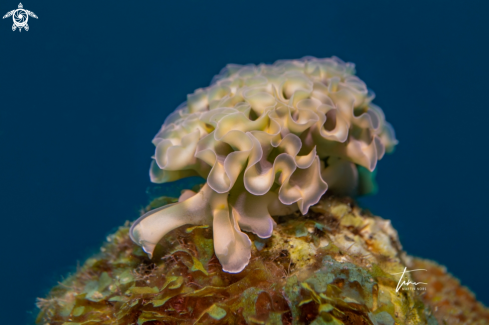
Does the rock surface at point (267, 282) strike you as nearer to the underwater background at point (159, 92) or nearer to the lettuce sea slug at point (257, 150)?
the lettuce sea slug at point (257, 150)

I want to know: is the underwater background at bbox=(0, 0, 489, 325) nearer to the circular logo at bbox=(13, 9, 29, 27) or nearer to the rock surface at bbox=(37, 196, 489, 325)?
the circular logo at bbox=(13, 9, 29, 27)

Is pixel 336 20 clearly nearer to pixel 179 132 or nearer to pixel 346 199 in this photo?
pixel 346 199

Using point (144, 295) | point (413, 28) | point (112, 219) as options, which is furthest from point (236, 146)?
point (413, 28)

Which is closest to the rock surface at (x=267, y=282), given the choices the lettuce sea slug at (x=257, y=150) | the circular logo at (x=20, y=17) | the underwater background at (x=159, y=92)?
the lettuce sea slug at (x=257, y=150)

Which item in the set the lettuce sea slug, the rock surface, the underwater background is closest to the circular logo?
the underwater background

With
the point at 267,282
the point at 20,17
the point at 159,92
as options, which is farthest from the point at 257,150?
the point at 20,17

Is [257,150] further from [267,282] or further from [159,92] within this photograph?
[159,92]

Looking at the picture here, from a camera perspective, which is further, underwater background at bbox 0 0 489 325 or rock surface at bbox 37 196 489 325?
underwater background at bbox 0 0 489 325
